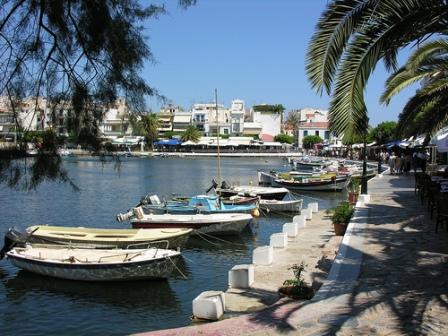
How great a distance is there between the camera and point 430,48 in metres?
16.5

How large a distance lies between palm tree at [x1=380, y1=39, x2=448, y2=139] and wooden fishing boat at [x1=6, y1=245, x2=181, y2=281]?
9483 mm

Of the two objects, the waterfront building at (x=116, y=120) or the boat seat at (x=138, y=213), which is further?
the boat seat at (x=138, y=213)

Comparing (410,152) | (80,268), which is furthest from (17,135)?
(410,152)

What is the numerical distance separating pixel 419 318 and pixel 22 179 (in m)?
5.00

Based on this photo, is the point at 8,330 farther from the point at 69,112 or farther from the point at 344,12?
the point at 344,12

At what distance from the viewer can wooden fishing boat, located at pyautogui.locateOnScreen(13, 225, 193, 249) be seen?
1695cm

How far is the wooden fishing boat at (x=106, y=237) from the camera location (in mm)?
16953

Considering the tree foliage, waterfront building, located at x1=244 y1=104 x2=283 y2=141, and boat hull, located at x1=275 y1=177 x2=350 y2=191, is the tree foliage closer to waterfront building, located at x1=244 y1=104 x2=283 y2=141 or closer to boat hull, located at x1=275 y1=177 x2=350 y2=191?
waterfront building, located at x1=244 y1=104 x2=283 y2=141

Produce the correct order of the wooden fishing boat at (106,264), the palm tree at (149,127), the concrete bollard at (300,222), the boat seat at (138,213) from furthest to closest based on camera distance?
the boat seat at (138,213) → the concrete bollard at (300,222) → the wooden fishing boat at (106,264) → the palm tree at (149,127)

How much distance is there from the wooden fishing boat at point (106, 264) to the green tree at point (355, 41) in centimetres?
804

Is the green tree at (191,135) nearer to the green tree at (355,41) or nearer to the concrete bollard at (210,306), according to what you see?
the concrete bollard at (210,306)

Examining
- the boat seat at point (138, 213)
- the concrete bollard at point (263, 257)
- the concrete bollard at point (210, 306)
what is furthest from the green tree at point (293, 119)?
the concrete bollard at point (210, 306)

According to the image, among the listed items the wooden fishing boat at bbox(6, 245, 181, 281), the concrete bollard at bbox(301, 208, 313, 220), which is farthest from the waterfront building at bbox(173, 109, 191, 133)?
the wooden fishing boat at bbox(6, 245, 181, 281)

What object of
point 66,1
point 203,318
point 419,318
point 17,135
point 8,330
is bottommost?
point 8,330
